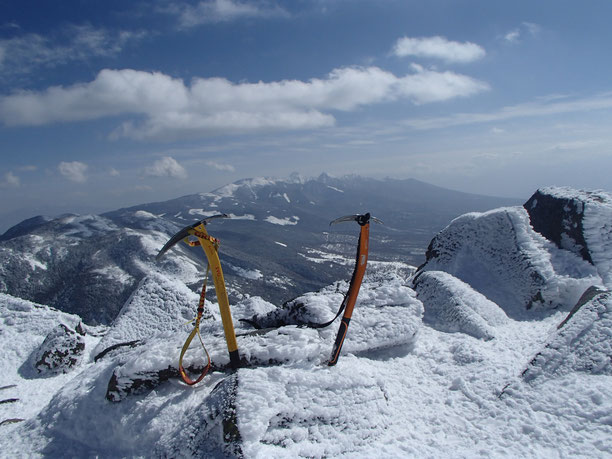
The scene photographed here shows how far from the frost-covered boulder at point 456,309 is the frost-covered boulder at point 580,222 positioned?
24.5ft

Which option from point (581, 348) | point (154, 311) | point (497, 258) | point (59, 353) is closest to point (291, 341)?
point (581, 348)

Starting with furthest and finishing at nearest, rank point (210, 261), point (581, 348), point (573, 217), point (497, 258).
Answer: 1. point (497, 258)
2. point (573, 217)
3. point (581, 348)
4. point (210, 261)

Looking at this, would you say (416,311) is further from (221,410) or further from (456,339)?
(221,410)

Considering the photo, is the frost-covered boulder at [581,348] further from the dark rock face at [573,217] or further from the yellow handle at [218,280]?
the dark rock face at [573,217]

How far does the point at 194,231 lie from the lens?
9.82 m

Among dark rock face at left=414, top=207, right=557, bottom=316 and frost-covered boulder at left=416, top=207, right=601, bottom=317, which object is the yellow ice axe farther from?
frost-covered boulder at left=416, top=207, right=601, bottom=317

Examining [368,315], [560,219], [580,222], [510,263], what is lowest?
[510,263]

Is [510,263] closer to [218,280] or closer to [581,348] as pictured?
[581,348]

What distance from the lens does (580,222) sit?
21859 mm

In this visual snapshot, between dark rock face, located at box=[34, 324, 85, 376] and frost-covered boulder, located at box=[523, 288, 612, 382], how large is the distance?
29.8 meters

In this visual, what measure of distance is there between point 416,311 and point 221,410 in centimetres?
981

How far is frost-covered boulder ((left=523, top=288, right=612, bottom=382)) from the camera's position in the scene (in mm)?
10289

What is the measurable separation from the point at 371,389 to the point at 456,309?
878cm

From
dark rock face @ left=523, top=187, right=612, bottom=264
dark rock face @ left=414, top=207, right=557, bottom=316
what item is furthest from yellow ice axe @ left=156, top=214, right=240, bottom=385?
dark rock face @ left=523, top=187, right=612, bottom=264
